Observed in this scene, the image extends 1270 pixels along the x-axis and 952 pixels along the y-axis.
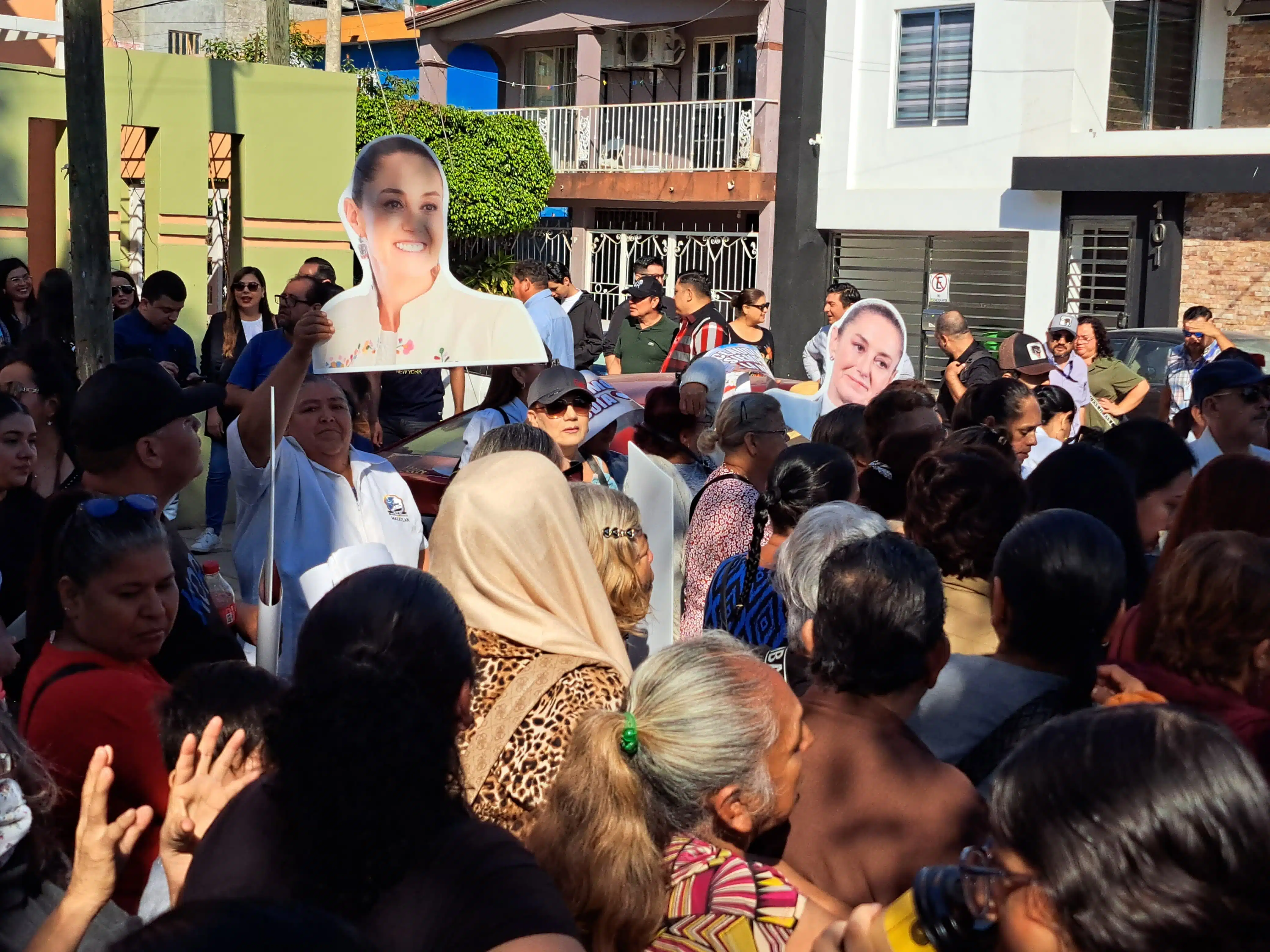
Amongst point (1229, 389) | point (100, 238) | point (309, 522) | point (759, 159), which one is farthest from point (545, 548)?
point (759, 159)

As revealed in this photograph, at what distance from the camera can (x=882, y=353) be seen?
6.67 m

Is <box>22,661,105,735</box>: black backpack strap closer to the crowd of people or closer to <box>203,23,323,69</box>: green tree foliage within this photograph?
the crowd of people

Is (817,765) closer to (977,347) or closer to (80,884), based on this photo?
(80,884)

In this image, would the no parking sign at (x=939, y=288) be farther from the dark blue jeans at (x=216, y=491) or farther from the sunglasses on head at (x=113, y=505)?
the sunglasses on head at (x=113, y=505)

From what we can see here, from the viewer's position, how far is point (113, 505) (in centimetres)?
308

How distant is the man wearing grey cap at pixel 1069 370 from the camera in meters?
8.96

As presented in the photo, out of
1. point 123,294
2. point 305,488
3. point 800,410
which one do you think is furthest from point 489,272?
point 305,488

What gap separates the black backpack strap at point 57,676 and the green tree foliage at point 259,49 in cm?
2139

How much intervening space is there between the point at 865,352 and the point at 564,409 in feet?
6.33

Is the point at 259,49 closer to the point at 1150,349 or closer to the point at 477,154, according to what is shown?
the point at 477,154

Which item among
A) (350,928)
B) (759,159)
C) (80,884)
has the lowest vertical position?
(80,884)

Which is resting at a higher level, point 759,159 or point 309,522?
point 759,159

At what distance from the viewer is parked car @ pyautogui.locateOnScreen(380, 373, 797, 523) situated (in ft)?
23.5

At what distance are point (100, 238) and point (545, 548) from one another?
5080mm
